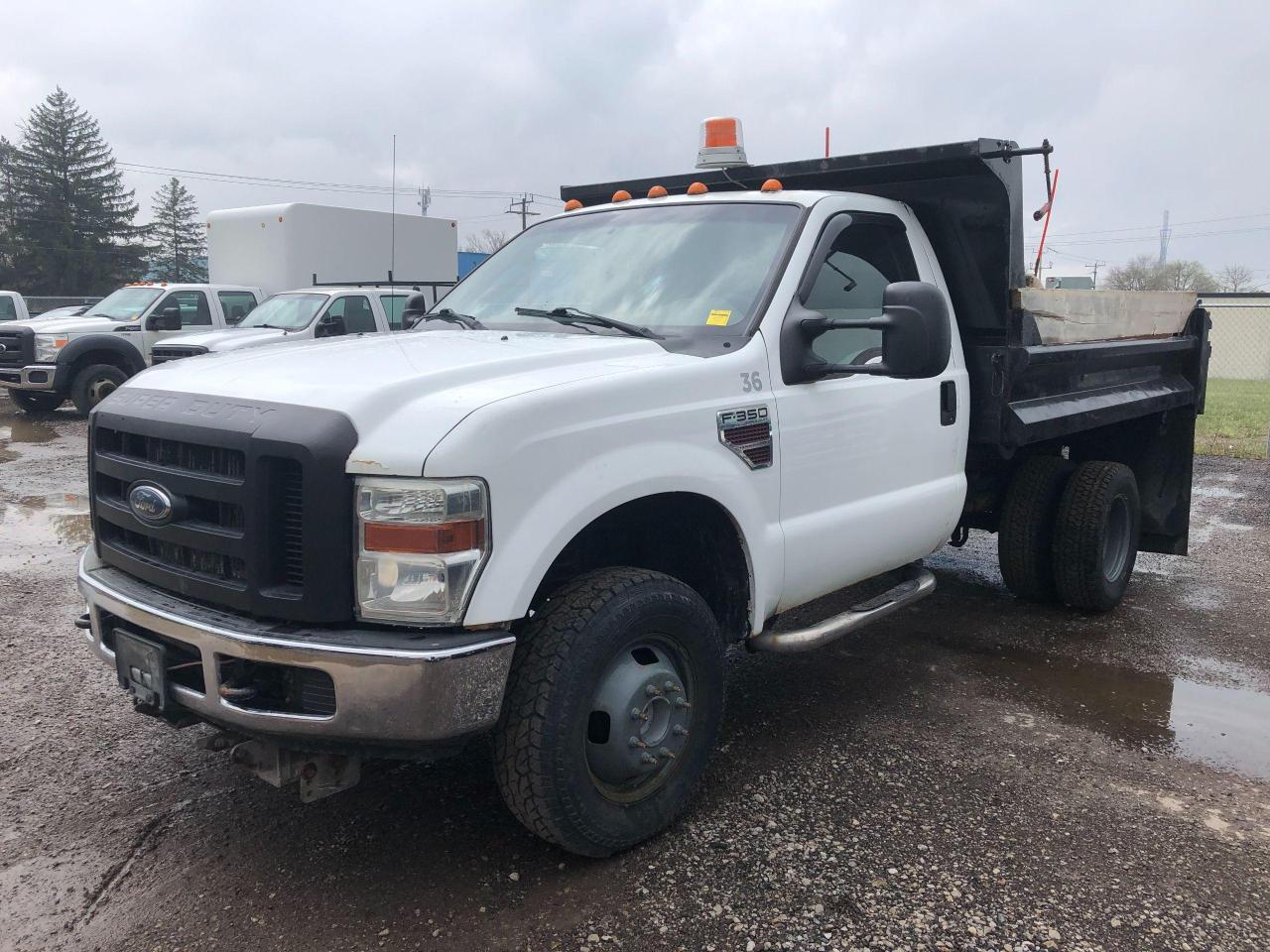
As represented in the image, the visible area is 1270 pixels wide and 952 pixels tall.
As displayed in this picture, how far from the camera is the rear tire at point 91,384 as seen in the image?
13.8m

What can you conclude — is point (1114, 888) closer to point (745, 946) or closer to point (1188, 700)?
point (745, 946)

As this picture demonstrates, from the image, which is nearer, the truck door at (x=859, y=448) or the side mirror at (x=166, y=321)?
the truck door at (x=859, y=448)

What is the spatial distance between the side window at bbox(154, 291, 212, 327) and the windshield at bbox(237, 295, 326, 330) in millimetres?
1392

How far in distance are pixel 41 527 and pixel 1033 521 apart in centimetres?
687

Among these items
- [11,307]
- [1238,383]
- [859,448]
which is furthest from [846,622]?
[1238,383]

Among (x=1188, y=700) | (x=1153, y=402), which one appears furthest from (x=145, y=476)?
(x=1153, y=402)

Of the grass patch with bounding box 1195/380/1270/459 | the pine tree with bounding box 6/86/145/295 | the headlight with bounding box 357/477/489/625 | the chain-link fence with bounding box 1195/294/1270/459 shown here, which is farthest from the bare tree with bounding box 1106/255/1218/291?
the pine tree with bounding box 6/86/145/295

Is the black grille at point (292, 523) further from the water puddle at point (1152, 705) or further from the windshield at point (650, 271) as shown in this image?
the water puddle at point (1152, 705)

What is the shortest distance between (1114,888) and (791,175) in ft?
10.4

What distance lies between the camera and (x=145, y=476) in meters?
2.92

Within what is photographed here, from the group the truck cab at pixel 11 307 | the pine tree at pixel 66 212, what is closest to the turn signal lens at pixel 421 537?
the truck cab at pixel 11 307

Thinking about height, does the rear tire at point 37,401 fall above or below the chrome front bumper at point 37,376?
below

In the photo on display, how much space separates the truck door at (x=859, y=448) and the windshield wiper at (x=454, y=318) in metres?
1.27

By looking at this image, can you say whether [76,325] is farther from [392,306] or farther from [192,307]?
[392,306]
